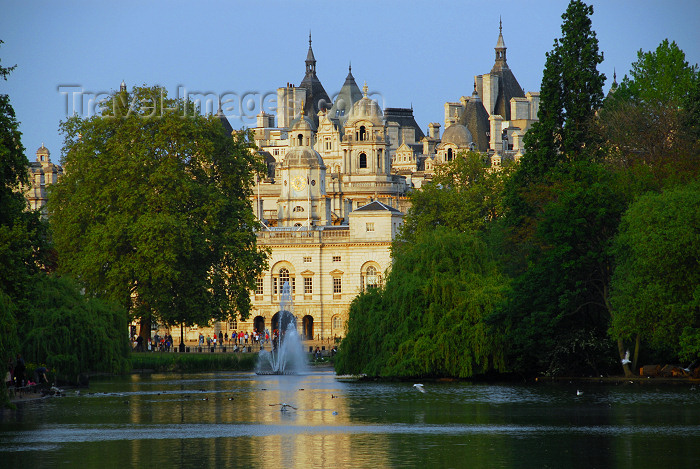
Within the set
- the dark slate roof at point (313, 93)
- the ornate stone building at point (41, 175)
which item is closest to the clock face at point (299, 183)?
the ornate stone building at point (41, 175)

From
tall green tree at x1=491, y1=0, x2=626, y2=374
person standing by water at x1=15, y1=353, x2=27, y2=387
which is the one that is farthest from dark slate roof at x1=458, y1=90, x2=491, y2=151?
person standing by water at x1=15, y1=353, x2=27, y2=387

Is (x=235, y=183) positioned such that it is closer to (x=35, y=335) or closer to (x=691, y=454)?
(x=35, y=335)

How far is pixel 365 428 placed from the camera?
25062mm

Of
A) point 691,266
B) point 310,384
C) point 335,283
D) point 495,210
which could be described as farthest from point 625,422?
point 335,283

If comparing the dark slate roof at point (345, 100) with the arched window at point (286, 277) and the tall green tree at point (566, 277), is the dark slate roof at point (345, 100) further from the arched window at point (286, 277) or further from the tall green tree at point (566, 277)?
the tall green tree at point (566, 277)

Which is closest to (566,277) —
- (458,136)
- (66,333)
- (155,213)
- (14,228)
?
(66,333)

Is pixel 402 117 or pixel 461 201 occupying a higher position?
pixel 402 117

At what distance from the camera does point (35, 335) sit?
123 ft

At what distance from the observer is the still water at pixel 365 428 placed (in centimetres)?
2045

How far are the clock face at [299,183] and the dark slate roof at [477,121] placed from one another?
38516mm

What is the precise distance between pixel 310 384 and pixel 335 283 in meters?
52.4

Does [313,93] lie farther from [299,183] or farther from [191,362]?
[191,362]

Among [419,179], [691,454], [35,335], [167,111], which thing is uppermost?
[419,179]

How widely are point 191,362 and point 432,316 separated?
1573 centimetres
